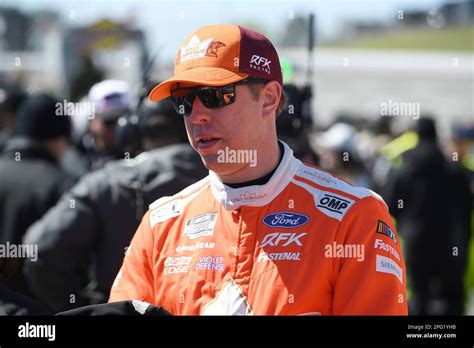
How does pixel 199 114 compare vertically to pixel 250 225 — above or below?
above

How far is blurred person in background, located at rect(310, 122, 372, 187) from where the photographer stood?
227 inches

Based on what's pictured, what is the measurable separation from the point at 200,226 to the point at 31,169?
7.26ft

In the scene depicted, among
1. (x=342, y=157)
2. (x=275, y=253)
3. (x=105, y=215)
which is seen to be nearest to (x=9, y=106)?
(x=342, y=157)

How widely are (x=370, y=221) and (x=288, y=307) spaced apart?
12.2 inches

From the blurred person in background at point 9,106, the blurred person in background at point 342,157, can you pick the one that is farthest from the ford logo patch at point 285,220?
the blurred person in background at point 9,106

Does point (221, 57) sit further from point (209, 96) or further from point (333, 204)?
point (333, 204)

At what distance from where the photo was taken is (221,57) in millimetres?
2414

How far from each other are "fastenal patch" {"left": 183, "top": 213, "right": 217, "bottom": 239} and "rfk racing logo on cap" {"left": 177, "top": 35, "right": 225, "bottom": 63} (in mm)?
441

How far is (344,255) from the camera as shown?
7.48 feet

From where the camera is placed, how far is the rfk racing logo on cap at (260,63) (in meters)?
2.45

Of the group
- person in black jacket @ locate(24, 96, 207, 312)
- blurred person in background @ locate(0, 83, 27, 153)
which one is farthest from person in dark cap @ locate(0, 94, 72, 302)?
blurred person in background @ locate(0, 83, 27, 153)

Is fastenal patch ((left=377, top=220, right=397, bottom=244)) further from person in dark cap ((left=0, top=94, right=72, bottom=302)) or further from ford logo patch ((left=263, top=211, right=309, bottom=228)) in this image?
person in dark cap ((left=0, top=94, right=72, bottom=302))

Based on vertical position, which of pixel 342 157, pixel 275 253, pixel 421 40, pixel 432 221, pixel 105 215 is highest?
pixel 275 253

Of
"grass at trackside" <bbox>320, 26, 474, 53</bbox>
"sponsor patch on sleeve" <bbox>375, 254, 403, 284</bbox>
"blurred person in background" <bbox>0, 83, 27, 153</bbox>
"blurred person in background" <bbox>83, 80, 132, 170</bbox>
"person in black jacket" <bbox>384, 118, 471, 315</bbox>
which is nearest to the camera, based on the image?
"sponsor patch on sleeve" <bbox>375, 254, 403, 284</bbox>
